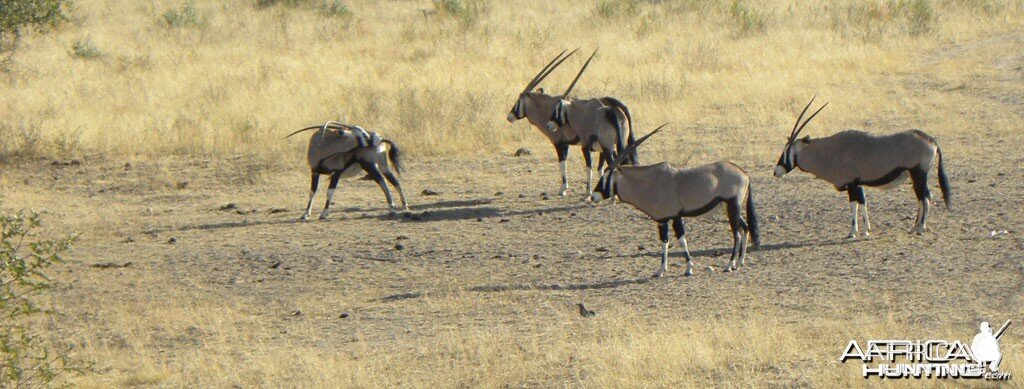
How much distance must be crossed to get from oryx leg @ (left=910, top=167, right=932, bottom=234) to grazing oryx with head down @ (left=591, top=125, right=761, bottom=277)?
1.96 m

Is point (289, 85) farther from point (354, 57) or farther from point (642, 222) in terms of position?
point (642, 222)

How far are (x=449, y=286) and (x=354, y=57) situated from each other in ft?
52.4

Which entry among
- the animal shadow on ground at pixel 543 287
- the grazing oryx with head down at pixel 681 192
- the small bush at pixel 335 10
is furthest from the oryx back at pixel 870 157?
the small bush at pixel 335 10

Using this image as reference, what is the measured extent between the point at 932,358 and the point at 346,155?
26.9 ft

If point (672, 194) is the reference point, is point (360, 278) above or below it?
below

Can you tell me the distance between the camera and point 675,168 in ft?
36.3

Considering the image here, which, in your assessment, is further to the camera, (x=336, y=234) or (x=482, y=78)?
(x=482, y=78)

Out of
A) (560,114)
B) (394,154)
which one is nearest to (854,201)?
(560,114)

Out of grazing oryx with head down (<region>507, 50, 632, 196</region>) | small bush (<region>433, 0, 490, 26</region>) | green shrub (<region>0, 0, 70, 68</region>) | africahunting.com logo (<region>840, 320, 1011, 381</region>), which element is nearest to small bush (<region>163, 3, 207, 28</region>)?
small bush (<region>433, 0, 490, 26</region>)

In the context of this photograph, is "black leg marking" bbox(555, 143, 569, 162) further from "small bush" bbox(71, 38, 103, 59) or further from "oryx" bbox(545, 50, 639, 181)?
"small bush" bbox(71, 38, 103, 59)

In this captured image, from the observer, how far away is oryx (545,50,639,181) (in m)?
14.9

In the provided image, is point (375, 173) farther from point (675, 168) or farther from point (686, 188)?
point (686, 188)

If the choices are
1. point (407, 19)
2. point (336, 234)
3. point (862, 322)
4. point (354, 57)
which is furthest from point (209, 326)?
point (407, 19)

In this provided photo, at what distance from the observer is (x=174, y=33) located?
30.0 meters
